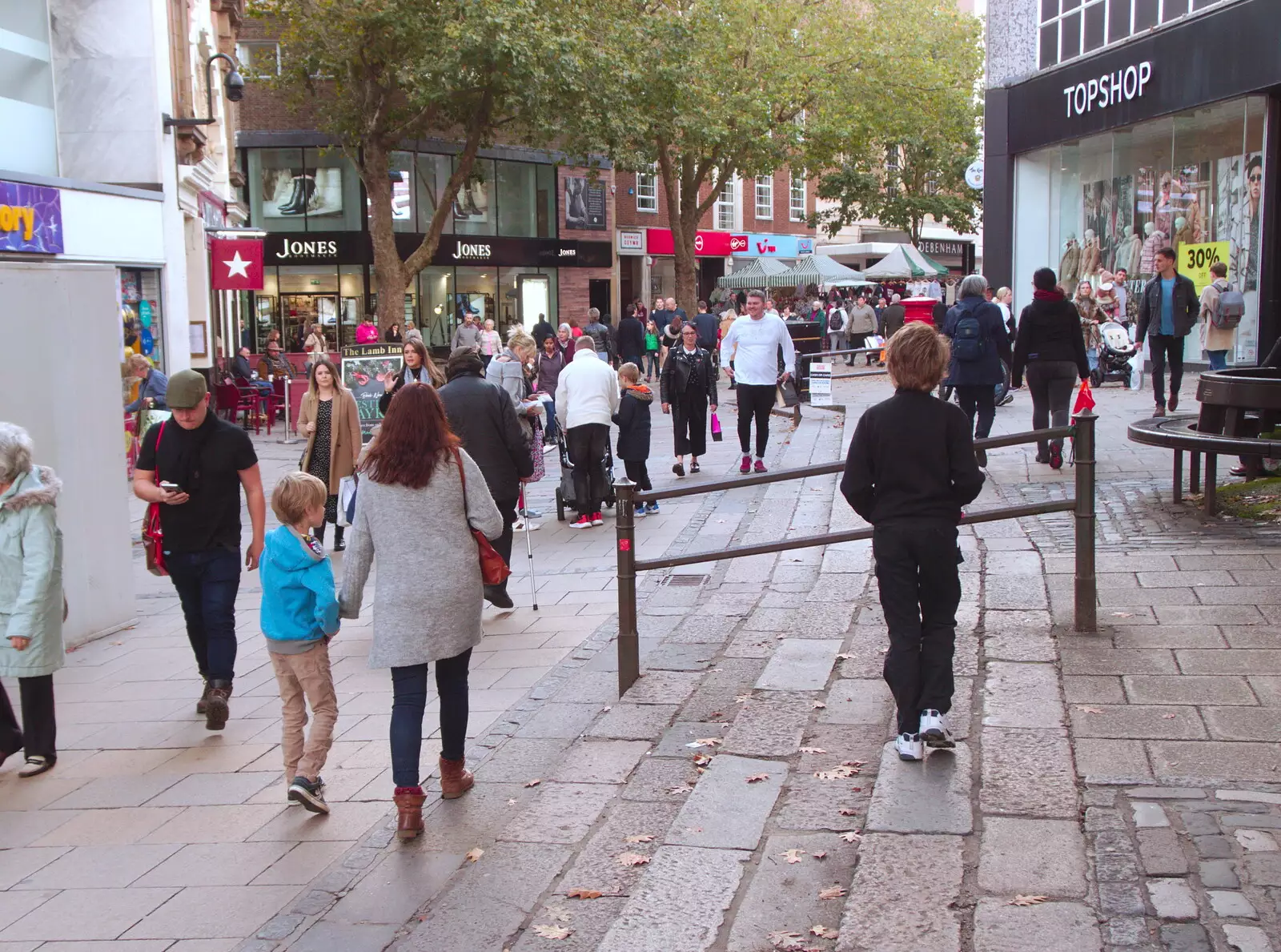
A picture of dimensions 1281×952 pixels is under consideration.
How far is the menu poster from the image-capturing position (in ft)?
54.9

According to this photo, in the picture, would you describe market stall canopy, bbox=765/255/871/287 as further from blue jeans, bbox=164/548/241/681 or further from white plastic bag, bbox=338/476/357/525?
blue jeans, bbox=164/548/241/681

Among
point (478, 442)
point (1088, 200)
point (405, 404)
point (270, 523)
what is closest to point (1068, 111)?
point (1088, 200)

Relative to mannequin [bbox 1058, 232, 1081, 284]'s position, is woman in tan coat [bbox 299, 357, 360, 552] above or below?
below

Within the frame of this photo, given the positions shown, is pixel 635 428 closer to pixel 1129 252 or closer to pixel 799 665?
pixel 799 665

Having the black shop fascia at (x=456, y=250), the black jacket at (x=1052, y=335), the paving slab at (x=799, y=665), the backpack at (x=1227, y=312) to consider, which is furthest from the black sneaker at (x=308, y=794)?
the black shop fascia at (x=456, y=250)

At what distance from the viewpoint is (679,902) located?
13.5ft

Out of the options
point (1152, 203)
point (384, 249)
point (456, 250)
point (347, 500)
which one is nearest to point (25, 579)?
point (347, 500)

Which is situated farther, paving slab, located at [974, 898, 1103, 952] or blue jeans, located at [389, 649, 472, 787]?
blue jeans, located at [389, 649, 472, 787]

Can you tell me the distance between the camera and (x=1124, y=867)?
4.09 meters

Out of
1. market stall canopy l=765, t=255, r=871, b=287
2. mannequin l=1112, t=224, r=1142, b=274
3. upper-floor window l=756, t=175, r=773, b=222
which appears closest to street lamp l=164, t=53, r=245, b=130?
mannequin l=1112, t=224, r=1142, b=274

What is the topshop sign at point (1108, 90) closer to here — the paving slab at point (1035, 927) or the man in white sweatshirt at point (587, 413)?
the man in white sweatshirt at point (587, 413)

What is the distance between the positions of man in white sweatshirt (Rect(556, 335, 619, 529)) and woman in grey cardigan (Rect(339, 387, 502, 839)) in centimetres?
658

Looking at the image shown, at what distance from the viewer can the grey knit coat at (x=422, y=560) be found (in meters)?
4.96

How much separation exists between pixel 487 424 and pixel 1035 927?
5385mm
